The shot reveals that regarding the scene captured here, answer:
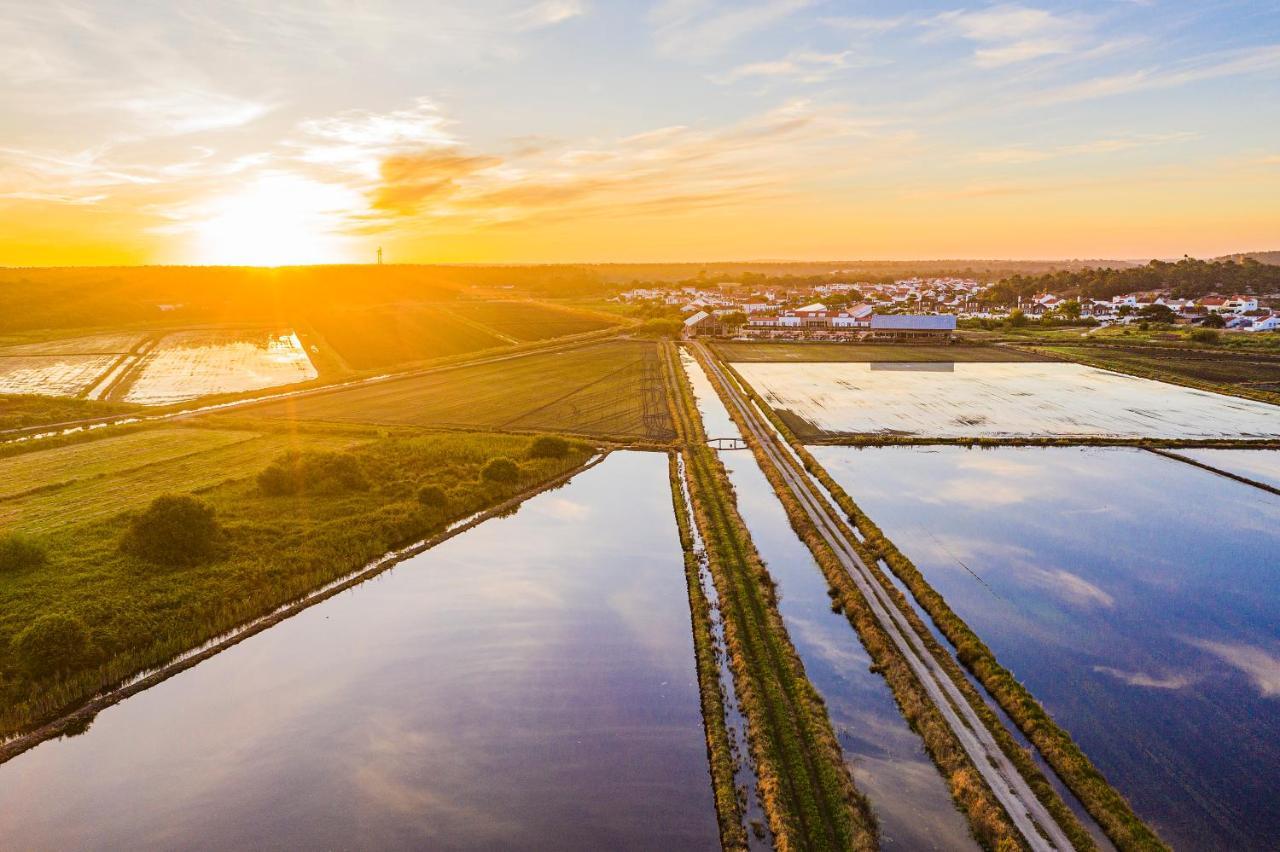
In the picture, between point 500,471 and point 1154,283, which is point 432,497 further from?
point 1154,283

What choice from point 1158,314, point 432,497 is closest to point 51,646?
point 432,497

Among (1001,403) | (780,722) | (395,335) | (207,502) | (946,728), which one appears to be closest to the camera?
(946,728)

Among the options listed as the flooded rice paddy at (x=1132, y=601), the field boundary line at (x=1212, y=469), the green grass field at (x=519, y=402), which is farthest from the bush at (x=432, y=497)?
the field boundary line at (x=1212, y=469)

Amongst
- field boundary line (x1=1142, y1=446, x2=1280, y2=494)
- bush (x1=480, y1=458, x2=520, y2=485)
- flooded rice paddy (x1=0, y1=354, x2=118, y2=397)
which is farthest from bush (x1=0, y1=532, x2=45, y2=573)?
field boundary line (x1=1142, y1=446, x2=1280, y2=494)

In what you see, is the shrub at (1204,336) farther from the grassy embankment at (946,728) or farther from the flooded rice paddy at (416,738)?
the flooded rice paddy at (416,738)

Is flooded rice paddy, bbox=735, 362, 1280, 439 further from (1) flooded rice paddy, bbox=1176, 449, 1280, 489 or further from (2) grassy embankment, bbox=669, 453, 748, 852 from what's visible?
(2) grassy embankment, bbox=669, 453, 748, 852

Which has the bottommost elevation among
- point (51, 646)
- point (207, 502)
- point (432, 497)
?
point (51, 646)

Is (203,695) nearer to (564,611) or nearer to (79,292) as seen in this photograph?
(564,611)
